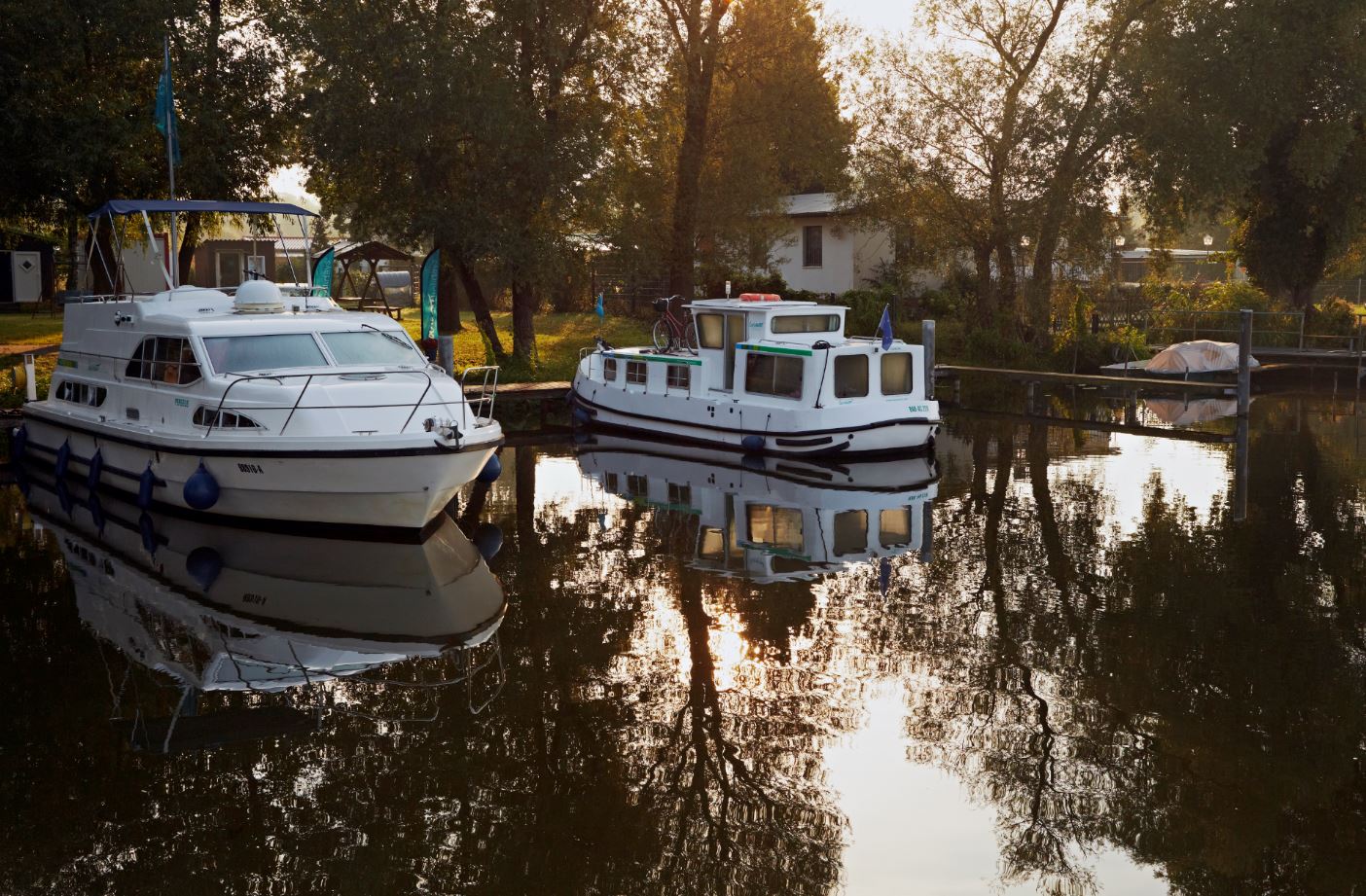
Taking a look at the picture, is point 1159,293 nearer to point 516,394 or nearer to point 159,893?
point 516,394

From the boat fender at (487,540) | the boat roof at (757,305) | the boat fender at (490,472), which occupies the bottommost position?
the boat fender at (487,540)

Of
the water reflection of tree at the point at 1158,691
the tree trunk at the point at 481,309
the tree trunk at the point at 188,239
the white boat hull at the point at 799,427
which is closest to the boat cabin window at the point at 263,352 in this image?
the white boat hull at the point at 799,427

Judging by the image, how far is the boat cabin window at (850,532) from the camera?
15008 mm

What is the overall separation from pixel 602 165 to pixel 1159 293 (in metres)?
18.6

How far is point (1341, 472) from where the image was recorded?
20.2 meters

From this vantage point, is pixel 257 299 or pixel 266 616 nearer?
pixel 266 616

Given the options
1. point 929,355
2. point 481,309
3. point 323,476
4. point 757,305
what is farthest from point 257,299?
point 481,309

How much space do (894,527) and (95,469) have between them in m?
→ 11.1

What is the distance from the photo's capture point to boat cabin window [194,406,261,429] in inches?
607

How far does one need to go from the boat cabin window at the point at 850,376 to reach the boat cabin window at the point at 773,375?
2.11 ft

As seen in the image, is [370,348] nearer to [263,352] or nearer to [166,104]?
[263,352]

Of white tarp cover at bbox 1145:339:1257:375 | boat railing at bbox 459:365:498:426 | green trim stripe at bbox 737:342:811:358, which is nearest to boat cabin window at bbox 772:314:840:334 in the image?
green trim stripe at bbox 737:342:811:358

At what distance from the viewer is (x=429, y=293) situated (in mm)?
27203

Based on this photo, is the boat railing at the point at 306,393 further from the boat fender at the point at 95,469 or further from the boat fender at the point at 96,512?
the boat fender at the point at 95,469
